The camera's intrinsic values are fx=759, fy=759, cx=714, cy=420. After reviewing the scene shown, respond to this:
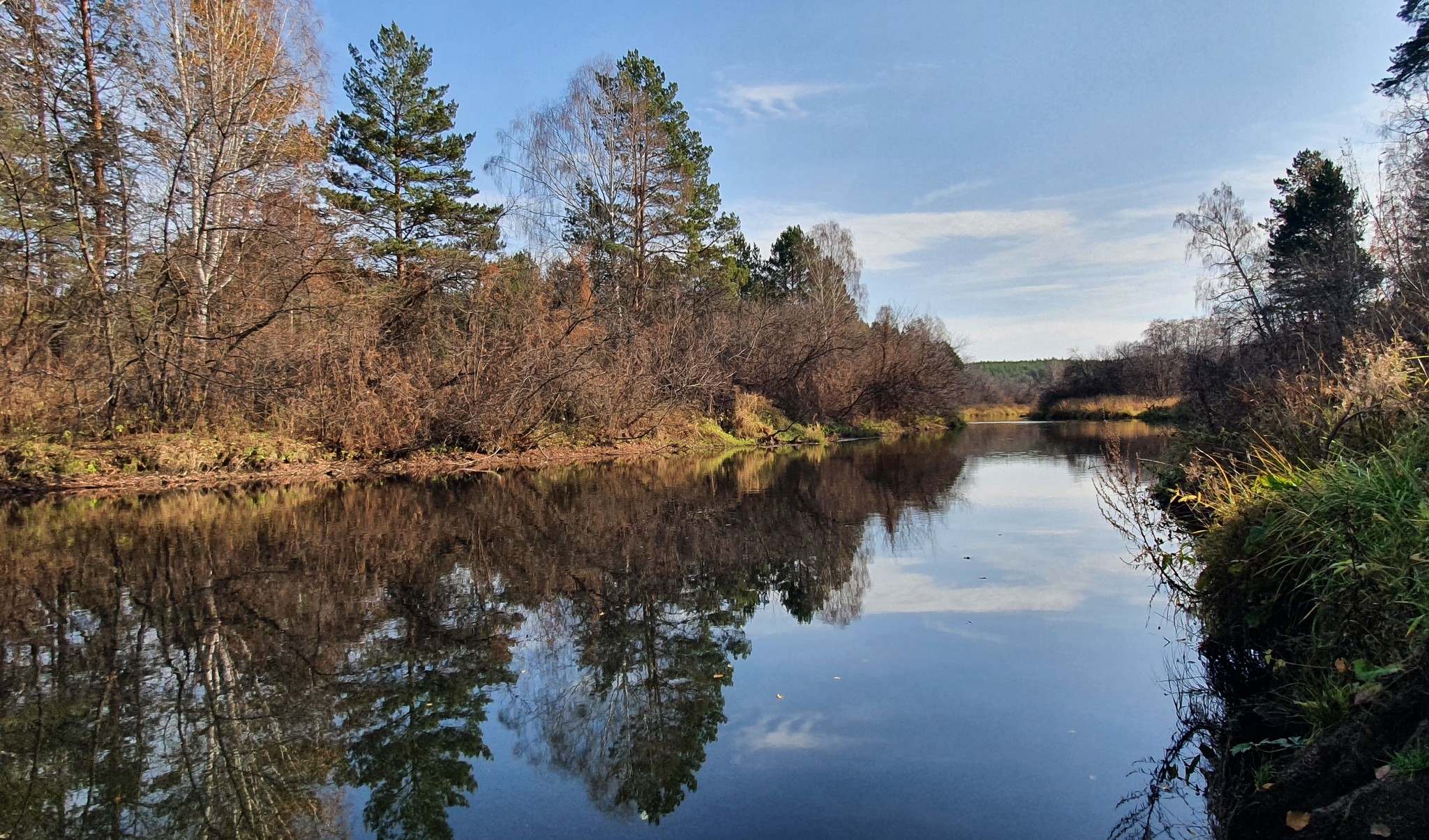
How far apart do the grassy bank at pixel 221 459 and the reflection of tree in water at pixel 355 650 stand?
8.39ft

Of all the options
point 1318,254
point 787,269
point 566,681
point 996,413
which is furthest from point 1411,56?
point 996,413

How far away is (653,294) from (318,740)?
24.1 meters

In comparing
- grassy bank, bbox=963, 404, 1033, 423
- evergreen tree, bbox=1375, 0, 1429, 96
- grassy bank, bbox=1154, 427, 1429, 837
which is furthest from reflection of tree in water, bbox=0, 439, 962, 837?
grassy bank, bbox=963, 404, 1033, 423

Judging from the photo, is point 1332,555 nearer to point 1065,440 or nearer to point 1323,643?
point 1323,643

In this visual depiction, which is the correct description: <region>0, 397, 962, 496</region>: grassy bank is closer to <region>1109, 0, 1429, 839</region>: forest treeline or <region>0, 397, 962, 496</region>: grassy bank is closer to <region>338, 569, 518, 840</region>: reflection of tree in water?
<region>338, 569, 518, 840</region>: reflection of tree in water

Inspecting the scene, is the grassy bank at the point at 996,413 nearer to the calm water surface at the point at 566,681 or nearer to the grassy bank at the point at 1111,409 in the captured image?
the grassy bank at the point at 1111,409

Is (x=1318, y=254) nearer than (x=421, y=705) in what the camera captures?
No

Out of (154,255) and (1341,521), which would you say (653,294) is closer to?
(154,255)

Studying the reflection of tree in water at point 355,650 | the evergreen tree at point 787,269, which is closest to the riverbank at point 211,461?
the reflection of tree in water at point 355,650

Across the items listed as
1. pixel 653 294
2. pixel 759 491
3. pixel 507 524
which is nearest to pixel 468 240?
pixel 653 294

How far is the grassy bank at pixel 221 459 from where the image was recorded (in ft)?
45.0

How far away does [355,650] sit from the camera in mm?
5723

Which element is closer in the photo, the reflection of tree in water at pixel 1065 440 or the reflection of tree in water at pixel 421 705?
the reflection of tree in water at pixel 421 705

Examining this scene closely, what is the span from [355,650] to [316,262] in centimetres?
1310
